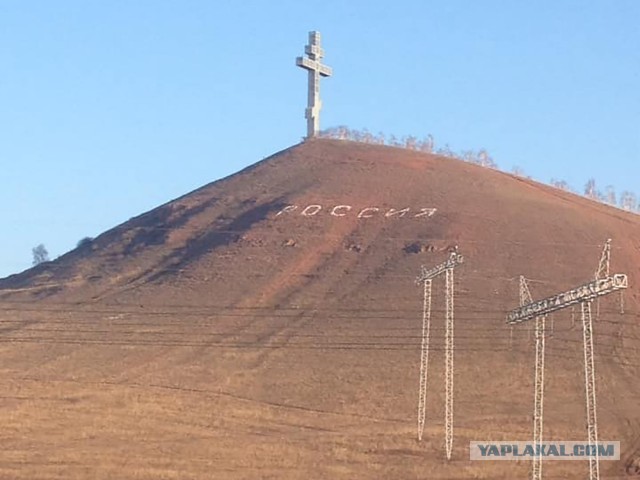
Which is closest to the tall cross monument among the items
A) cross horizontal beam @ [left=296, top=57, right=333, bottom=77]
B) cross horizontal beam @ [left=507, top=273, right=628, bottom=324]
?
cross horizontal beam @ [left=296, top=57, right=333, bottom=77]

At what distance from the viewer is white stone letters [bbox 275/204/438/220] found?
11188cm

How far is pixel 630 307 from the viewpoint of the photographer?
95.8 meters

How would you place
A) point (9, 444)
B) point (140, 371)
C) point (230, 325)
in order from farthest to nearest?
point (230, 325) < point (140, 371) < point (9, 444)

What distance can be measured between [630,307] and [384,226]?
26.0 m

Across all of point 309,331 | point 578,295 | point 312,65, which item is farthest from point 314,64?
point 578,295

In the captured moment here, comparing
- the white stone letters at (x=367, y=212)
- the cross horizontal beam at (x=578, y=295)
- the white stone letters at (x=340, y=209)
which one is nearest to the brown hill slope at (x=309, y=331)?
the white stone letters at (x=367, y=212)

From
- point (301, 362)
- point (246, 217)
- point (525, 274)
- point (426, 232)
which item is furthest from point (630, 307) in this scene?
point (246, 217)

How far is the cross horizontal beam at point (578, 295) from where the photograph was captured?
4225cm

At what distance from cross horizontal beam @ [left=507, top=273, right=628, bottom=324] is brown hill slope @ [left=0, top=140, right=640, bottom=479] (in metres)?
8.77

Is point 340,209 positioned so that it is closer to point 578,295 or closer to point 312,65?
point 312,65

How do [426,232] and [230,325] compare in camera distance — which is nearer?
[230,325]

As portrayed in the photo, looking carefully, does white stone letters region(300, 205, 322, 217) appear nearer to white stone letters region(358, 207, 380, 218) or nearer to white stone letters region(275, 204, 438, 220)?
white stone letters region(275, 204, 438, 220)

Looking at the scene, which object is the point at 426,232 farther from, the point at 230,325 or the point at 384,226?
the point at 230,325

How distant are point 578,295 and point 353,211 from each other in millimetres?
69456
